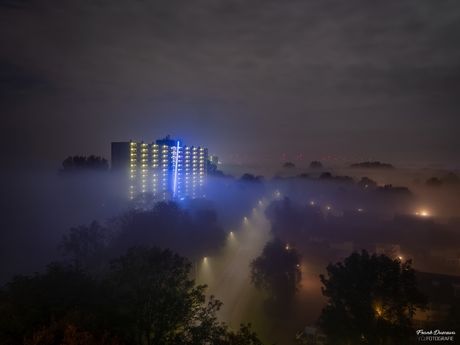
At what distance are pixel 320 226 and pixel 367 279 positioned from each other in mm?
15249

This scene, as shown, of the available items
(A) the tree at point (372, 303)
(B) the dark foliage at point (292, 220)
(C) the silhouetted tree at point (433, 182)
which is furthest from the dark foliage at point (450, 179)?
(A) the tree at point (372, 303)

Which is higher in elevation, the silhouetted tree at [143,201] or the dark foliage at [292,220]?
the silhouetted tree at [143,201]

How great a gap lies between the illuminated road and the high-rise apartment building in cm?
1066

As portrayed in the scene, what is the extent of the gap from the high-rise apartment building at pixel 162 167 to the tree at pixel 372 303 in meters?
21.9

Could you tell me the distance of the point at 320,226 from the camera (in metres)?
21.8

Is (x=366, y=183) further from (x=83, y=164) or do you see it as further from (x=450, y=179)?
(x=83, y=164)

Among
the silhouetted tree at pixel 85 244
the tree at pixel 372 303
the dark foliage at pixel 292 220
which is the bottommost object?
the dark foliage at pixel 292 220

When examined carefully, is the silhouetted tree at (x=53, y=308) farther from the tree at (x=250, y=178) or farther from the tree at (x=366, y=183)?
the tree at (x=250, y=178)

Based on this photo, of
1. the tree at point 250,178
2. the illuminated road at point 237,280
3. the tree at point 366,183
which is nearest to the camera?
the illuminated road at point 237,280

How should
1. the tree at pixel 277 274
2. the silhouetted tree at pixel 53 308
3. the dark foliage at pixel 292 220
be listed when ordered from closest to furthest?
the silhouetted tree at pixel 53 308
the tree at pixel 277 274
the dark foliage at pixel 292 220

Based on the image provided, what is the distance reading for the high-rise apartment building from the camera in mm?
29609

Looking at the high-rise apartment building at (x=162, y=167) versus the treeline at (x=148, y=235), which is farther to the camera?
the high-rise apartment building at (x=162, y=167)

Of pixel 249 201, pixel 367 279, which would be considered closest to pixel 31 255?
pixel 367 279

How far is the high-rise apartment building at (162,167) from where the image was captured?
2961 cm
